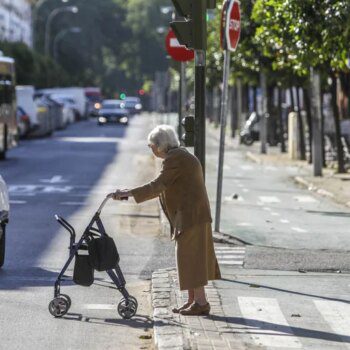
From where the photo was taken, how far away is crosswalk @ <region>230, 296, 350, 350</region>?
8.90 meters

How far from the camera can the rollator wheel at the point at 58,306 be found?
10.1m

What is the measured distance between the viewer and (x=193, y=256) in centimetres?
1004

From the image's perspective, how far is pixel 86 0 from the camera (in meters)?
144

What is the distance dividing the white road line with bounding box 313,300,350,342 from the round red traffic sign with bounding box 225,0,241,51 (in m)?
5.40

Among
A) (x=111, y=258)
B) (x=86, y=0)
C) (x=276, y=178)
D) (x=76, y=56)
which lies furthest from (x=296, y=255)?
(x=86, y=0)

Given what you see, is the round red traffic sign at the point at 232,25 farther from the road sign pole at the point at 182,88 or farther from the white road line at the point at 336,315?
the road sign pole at the point at 182,88

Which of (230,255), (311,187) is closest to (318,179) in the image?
(311,187)

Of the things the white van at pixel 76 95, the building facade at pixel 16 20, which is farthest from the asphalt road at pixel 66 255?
the building facade at pixel 16 20

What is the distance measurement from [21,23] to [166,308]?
11548 centimetres

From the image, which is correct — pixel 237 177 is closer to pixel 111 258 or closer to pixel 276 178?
pixel 276 178

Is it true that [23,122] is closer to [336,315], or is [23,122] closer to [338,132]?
[338,132]

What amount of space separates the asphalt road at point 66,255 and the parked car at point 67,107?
45.5 m

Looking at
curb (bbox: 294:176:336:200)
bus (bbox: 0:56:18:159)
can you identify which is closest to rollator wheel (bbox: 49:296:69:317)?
curb (bbox: 294:176:336:200)

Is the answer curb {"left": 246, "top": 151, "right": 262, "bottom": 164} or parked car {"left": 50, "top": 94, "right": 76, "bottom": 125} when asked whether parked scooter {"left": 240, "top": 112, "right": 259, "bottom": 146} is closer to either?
curb {"left": 246, "top": 151, "right": 262, "bottom": 164}
